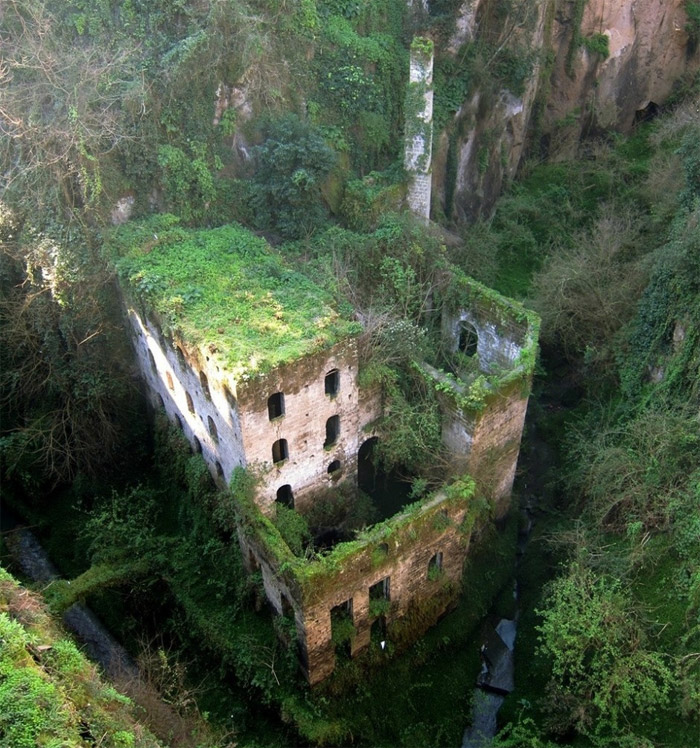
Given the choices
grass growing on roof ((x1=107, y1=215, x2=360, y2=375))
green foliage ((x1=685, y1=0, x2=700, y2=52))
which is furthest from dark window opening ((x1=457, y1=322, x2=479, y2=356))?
green foliage ((x1=685, y1=0, x2=700, y2=52))

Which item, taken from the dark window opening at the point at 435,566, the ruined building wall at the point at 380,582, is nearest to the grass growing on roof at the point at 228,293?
the ruined building wall at the point at 380,582

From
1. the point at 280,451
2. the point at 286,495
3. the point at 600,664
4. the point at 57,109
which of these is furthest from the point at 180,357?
the point at 600,664

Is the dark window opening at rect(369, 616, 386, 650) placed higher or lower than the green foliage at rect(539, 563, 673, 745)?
lower

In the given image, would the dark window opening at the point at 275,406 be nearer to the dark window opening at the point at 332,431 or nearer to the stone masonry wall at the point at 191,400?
the stone masonry wall at the point at 191,400

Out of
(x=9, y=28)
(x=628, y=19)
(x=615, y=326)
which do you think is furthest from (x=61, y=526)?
(x=628, y=19)

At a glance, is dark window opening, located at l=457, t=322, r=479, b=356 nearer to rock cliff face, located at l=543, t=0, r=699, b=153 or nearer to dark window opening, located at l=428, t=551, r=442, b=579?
dark window opening, located at l=428, t=551, r=442, b=579

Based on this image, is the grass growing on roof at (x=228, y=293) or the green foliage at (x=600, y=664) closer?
the green foliage at (x=600, y=664)

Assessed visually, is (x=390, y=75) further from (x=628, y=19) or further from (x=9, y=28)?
(x=628, y=19)
